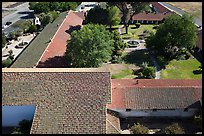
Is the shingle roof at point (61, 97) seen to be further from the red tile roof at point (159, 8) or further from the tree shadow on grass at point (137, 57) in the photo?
the red tile roof at point (159, 8)

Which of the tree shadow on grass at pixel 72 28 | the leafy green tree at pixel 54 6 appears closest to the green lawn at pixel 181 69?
the tree shadow on grass at pixel 72 28

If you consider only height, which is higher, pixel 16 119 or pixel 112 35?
pixel 112 35

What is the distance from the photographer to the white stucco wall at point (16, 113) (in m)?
32.8

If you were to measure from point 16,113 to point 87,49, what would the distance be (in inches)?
615

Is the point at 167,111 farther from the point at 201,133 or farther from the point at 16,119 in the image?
the point at 16,119

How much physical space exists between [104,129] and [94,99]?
431cm

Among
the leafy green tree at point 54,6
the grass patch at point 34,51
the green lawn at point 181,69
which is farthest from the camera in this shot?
the leafy green tree at point 54,6

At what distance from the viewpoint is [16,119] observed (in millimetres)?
33719

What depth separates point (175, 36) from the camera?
177 feet

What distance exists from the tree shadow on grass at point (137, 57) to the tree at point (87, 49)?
34.3 ft

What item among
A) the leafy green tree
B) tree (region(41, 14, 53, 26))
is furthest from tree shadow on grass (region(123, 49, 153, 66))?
the leafy green tree

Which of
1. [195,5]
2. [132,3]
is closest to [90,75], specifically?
[132,3]

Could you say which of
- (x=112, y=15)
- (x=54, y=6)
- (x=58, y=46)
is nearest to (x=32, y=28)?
(x=54, y=6)

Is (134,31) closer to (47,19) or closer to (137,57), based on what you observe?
(137,57)
